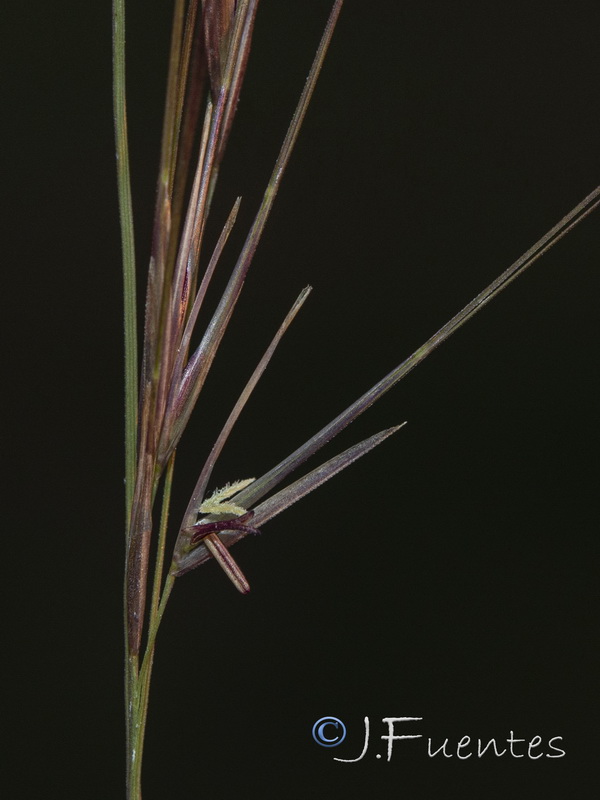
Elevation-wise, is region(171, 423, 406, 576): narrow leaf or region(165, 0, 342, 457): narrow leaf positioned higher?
region(165, 0, 342, 457): narrow leaf

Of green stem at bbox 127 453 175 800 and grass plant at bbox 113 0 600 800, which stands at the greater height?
grass plant at bbox 113 0 600 800

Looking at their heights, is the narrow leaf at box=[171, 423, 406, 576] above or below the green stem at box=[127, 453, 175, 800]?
above

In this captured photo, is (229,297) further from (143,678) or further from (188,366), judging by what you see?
(143,678)

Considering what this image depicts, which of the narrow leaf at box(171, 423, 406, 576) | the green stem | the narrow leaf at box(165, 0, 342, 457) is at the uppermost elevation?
the narrow leaf at box(165, 0, 342, 457)

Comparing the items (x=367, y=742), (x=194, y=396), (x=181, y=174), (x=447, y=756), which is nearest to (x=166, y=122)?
(x=181, y=174)

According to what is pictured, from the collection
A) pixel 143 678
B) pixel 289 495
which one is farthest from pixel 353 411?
pixel 143 678

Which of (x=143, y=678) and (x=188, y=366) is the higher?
(x=188, y=366)

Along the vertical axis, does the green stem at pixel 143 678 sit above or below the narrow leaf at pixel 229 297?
below

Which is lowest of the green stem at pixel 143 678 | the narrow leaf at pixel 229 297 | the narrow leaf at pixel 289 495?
the green stem at pixel 143 678

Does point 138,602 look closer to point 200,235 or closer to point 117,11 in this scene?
point 200,235

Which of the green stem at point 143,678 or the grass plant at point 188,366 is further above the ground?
the grass plant at point 188,366

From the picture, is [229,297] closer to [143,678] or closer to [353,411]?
[353,411]
